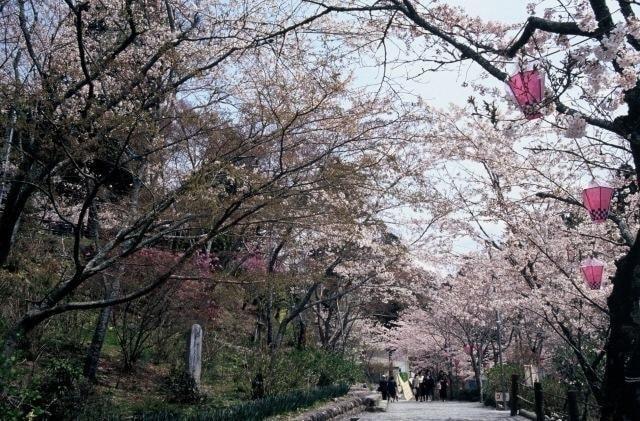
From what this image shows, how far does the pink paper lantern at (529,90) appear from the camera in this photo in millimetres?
4113

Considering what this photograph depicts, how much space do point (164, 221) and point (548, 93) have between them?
4.36 metres

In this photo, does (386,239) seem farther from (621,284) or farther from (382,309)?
(382,309)

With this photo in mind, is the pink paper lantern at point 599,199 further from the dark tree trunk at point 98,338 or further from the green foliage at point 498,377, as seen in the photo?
the green foliage at point 498,377

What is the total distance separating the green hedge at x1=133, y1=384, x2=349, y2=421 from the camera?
222 inches

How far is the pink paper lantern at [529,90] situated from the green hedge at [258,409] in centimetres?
454

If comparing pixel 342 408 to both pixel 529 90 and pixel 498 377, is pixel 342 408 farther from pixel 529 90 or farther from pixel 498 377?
pixel 529 90

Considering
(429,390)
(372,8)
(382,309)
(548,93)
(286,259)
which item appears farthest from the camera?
(382,309)

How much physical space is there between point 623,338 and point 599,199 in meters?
2.38

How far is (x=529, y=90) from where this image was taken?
4148 millimetres

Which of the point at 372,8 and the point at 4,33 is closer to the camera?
the point at 372,8

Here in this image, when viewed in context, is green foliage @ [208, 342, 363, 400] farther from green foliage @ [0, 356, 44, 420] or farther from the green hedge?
green foliage @ [0, 356, 44, 420]

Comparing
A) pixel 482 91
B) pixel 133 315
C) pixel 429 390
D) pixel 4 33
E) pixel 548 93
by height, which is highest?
pixel 4 33

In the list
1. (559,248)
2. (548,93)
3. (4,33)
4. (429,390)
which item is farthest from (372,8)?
(429,390)

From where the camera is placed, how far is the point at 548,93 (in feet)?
13.7
